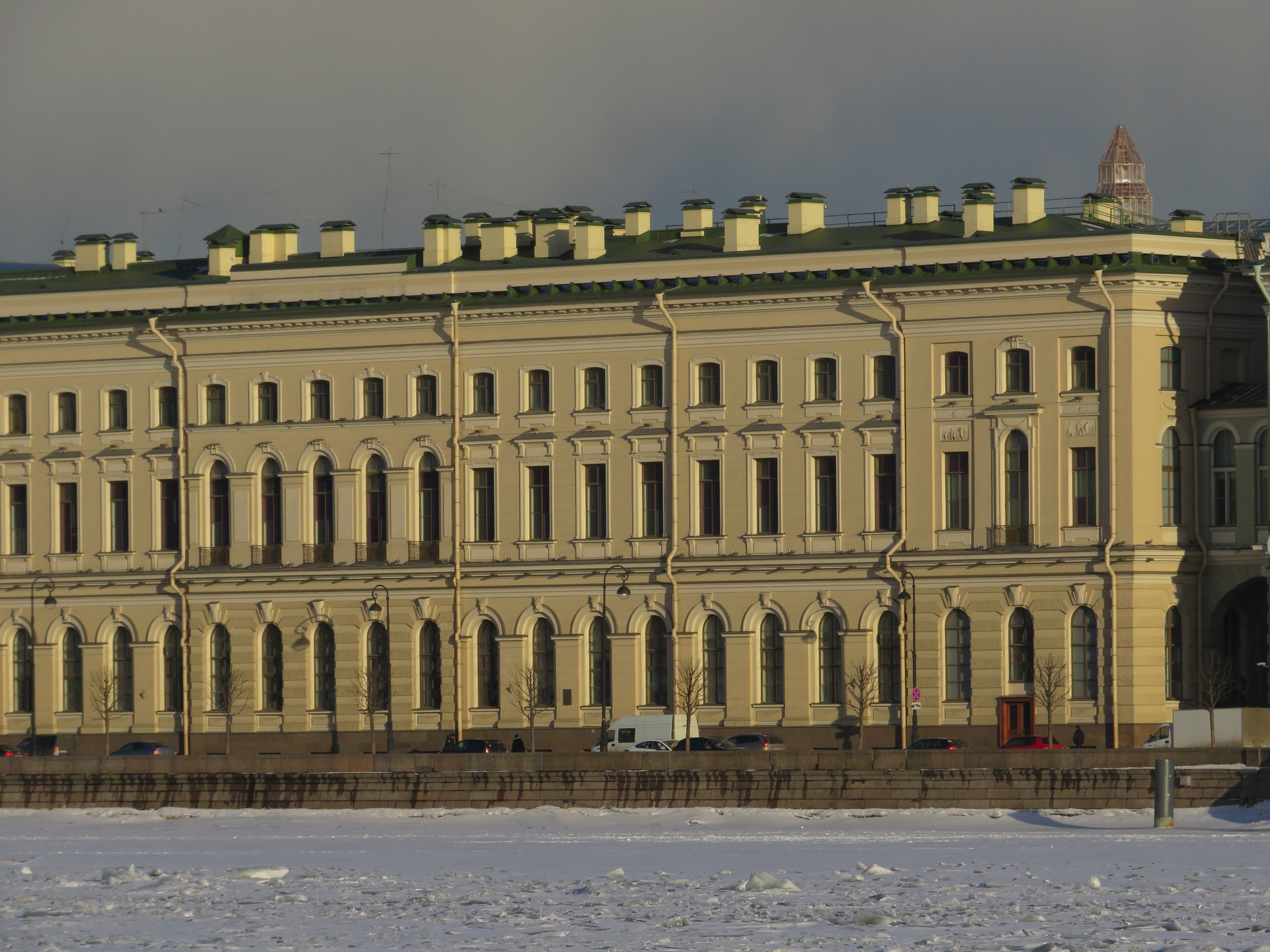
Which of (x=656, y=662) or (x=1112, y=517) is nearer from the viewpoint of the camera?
(x=1112, y=517)

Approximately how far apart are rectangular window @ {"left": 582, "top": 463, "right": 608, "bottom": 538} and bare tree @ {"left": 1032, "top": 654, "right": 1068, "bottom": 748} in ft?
39.3

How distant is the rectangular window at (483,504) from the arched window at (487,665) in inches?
88.5

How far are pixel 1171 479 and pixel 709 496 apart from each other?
37.7 feet

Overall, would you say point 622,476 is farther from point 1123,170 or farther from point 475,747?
point 1123,170

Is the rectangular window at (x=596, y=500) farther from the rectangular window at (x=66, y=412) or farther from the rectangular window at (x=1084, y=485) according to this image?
the rectangular window at (x=66, y=412)

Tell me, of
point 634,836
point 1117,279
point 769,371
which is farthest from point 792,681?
point 634,836

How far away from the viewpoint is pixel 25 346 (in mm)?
87562

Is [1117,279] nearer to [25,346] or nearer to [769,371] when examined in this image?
[769,371]

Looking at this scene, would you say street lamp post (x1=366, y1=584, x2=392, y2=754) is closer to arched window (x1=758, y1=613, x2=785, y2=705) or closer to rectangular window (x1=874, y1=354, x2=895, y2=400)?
arched window (x1=758, y1=613, x2=785, y2=705)

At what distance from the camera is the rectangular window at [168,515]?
8569 centimetres

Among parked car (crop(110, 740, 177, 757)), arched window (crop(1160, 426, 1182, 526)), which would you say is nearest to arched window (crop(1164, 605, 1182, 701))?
arched window (crop(1160, 426, 1182, 526))

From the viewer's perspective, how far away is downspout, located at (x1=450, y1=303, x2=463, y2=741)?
81.9 meters

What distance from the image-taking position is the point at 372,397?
274 feet

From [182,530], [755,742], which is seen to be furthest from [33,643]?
[755,742]
